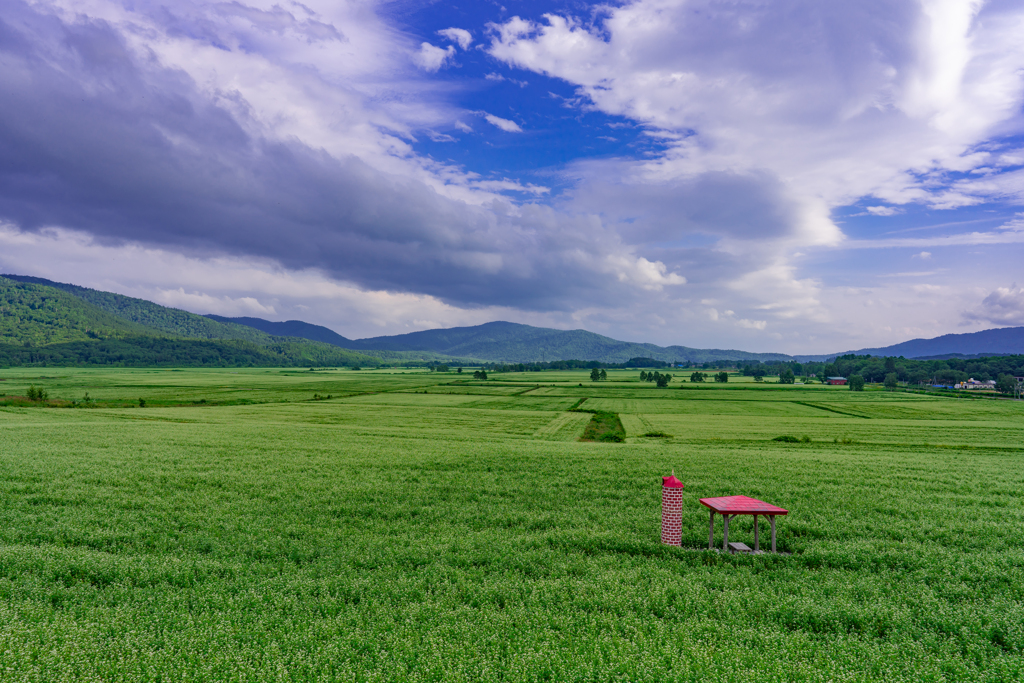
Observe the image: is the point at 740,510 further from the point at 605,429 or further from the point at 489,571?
the point at 605,429

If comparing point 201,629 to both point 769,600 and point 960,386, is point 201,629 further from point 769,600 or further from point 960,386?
point 960,386

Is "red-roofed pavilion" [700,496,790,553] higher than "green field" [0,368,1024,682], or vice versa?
"red-roofed pavilion" [700,496,790,553]

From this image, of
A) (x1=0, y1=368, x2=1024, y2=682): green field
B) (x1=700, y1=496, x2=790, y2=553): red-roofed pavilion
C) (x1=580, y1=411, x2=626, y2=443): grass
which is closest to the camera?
(x1=0, y1=368, x2=1024, y2=682): green field

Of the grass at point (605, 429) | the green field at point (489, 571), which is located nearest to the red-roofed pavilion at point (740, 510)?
the green field at point (489, 571)

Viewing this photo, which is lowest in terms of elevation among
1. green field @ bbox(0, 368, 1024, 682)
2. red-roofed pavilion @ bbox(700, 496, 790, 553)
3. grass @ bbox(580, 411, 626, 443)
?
grass @ bbox(580, 411, 626, 443)

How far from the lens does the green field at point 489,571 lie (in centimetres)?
816

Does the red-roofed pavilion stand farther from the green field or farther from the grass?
the grass

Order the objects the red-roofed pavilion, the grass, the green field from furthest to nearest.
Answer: the grass < the red-roofed pavilion < the green field

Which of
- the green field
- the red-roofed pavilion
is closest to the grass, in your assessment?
the green field

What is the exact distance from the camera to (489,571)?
12.2 metres

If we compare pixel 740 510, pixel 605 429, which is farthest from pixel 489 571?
pixel 605 429

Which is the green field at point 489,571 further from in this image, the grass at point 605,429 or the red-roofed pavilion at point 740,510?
the grass at point 605,429

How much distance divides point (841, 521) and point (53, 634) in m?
21.3

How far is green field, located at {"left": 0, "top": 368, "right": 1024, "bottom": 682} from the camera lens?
816cm
